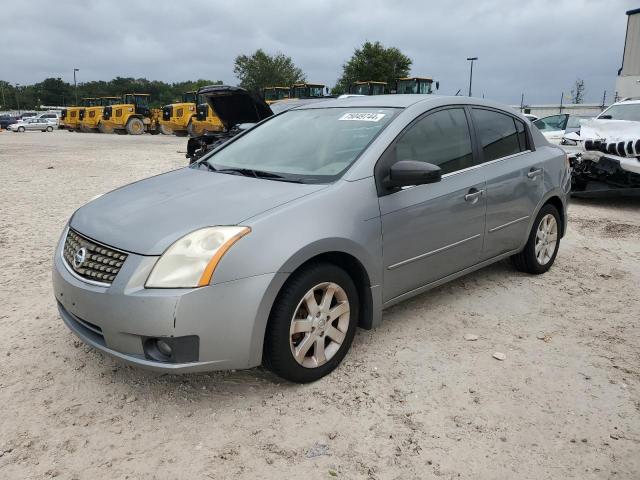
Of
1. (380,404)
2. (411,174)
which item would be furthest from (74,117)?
(380,404)

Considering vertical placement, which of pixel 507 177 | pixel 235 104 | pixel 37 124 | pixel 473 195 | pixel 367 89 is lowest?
pixel 473 195

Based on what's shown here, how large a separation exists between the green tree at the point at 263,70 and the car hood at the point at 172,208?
226 feet

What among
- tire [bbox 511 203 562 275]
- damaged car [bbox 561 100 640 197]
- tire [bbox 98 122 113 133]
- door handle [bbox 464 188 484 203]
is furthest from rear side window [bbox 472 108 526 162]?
tire [bbox 98 122 113 133]

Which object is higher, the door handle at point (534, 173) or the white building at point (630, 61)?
the white building at point (630, 61)

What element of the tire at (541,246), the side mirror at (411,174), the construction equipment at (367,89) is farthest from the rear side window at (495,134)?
the construction equipment at (367,89)

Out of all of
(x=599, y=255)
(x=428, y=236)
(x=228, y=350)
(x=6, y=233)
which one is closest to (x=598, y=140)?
(x=599, y=255)

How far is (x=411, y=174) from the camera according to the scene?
3053 millimetres

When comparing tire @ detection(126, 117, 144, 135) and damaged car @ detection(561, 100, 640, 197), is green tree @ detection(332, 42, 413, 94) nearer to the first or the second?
tire @ detection(126, 117, 144, 135)

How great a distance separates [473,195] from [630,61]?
92.8 feet

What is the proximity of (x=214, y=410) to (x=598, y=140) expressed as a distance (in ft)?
25.5

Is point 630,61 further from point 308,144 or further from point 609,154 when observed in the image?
point 308,144

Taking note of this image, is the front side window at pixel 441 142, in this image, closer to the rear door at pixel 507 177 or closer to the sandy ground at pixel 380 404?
the rear door at pixel 507 177

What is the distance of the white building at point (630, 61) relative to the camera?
83.6 ft

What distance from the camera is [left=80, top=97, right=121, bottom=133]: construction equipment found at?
33781 millimetres
